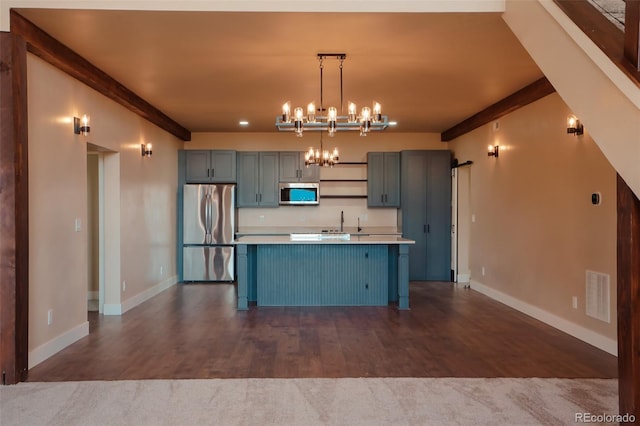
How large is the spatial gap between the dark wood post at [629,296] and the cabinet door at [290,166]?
6063mm

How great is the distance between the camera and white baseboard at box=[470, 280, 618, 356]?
12.7 feet

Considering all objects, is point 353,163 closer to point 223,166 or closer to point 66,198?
point 223,166

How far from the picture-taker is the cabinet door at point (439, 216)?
25.6ft

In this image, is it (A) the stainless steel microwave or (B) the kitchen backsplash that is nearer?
(A) the stainless steel microwave

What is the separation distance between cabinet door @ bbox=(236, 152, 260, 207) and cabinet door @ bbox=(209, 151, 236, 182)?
12 centimetres

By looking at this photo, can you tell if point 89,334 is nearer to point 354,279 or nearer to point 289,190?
point 354,279

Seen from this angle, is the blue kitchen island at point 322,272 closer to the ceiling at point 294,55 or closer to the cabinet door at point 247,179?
the ceiling at point 294,55

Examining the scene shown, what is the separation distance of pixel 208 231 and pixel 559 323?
5.46 metres

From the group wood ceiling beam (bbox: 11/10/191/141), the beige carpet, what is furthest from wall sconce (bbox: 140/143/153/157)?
the beige carpet

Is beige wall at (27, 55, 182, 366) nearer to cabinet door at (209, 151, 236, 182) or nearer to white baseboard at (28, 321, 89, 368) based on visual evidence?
white baseboard at (28, 321, 89, 368)

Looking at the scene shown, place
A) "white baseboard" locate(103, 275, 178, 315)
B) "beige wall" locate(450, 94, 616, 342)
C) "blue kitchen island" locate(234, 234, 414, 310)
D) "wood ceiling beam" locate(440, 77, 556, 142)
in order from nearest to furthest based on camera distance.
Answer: "beige wall" locate(450, 94, 616, 342) < "wood ceiling beam" locate(440, 77, 556, 142) < "white baseboard" locate(103, 275, 178, 315) < "blue kitchen island" locate(234, 234, 414, 310)

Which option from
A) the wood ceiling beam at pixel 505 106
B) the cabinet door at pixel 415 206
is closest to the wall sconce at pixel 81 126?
the wood ceiling beam at pixel 505 106

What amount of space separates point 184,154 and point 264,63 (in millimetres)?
4063

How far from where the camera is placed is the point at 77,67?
13.4 feet
